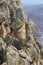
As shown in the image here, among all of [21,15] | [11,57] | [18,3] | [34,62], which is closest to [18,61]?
[11,57]

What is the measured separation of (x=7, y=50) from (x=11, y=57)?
6.24 feet

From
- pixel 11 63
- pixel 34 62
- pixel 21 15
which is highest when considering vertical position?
pixel 21 15

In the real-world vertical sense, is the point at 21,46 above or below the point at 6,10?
below

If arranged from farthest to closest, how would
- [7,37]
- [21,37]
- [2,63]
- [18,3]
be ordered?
1. [18,3]
2. [21,37]
3. [7,37]
4. [2,63]

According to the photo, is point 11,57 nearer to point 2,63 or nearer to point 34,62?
point 2,63

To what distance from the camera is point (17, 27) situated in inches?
2108

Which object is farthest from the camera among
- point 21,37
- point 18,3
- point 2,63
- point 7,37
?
point 18,3

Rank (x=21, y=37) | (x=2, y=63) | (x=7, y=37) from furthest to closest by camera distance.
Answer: (x=21, y=37) < (x=7, y=37) < (x=2, y=63)

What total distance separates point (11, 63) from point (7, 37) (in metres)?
9.05

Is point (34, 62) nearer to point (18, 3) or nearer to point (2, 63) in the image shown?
point (2, 63)

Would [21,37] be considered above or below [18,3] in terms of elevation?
below

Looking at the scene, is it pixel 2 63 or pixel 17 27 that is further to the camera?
pixel 17 27

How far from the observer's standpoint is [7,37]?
166 ft

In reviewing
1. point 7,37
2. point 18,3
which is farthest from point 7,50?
point 18,3
